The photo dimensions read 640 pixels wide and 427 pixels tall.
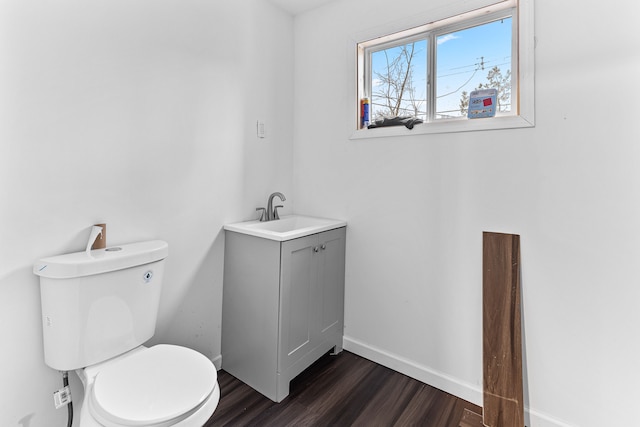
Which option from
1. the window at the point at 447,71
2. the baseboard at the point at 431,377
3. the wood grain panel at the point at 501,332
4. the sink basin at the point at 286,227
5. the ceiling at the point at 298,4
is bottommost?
the baseboard at the point at 431,377

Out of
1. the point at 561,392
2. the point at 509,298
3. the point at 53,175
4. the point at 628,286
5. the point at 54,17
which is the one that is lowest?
the point at 561,392

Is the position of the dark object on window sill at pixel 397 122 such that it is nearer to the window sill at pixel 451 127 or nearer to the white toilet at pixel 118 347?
the window sill at pixel 451 127

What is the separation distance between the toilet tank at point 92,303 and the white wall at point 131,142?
0.36 feet

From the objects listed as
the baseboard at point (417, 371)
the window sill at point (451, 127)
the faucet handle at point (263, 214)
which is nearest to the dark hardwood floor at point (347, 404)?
the baseboard at point (417, 371)

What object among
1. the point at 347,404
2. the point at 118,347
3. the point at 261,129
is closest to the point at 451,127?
the point at 261,129

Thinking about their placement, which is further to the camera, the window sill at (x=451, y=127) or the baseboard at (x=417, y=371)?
the baseboard at (x=417, y=371)

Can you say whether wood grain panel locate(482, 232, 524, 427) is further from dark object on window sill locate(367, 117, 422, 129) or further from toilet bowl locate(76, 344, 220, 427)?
toilet bowl locate(76, 344, 220, 427)

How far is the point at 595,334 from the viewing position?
136cm

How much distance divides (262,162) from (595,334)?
6.48 feet

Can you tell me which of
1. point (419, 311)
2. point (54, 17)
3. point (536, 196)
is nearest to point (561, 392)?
point (419, 311)

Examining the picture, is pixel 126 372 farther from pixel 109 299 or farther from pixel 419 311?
pixel 419 311

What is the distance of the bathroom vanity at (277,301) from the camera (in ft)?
→ 5.45

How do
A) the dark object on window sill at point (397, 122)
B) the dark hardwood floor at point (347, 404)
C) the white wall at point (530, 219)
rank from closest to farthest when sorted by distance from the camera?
the white wall at point (530, 219), the dark hardwood floor at point (347, 404), the dark object on window sill at point (397, 122)

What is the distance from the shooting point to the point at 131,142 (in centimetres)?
148
